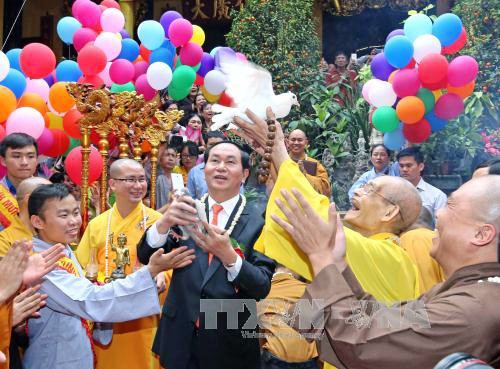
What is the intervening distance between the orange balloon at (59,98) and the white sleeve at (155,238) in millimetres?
3082

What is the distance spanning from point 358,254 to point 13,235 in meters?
Answer: 1.75

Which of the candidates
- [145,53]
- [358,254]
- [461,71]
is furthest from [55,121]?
[358,254]

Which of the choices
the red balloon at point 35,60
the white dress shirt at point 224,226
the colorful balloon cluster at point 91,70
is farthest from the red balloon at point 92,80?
the white dress shirt at point 224,226

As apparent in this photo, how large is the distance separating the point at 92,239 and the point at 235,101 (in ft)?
6.36

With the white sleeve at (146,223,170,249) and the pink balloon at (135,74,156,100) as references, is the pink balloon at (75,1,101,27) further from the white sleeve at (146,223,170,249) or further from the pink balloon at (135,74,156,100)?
the white sleeve at (146,223,170,249)

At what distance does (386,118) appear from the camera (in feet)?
18.6

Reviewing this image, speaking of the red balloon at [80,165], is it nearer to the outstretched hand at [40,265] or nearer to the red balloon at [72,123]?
the red balloon at [72,123]

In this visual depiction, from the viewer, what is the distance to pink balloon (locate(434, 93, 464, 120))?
558cm

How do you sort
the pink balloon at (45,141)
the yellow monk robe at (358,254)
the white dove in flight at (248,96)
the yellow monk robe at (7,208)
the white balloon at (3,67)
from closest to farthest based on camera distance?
1. the yellow monk robe at (358,254)
2. the white dove in flight at (248,96)
3. the yellow monk robe at (7,208)
4. the white balloon at (3,67)
5. the pink balloon at (45,141)

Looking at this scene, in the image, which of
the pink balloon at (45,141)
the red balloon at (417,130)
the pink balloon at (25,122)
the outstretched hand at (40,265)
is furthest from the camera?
the red balloon at (417,130)

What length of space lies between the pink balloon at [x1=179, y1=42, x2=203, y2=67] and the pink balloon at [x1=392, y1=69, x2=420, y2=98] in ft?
6.73

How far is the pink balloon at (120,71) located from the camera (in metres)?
6.17

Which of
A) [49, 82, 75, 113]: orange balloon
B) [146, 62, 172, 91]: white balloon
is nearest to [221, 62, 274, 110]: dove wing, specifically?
[49, 82, 75, 113]: orange balloon

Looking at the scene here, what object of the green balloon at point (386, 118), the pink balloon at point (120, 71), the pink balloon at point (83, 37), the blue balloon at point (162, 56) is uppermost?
the pink balloon at point (83, 37)
